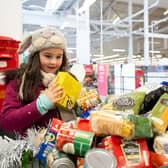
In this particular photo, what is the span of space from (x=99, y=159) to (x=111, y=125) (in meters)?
0.10

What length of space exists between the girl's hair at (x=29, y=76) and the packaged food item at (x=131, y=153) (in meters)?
0.71

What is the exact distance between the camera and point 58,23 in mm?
7652

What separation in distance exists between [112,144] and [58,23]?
765 centimetres

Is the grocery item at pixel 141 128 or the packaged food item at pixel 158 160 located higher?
the grocery item at pixel 141 128

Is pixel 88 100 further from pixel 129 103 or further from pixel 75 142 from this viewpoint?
pixel 75 142

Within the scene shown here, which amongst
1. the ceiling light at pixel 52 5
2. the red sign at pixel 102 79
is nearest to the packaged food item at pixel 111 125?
the red sign at pixel 102 79

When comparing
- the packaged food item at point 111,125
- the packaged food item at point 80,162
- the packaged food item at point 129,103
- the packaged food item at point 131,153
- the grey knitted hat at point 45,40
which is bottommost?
the packaged food item at point 80,162

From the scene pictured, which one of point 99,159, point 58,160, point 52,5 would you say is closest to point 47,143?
→ point 58,160

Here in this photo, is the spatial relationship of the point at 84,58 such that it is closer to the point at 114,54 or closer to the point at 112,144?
the point at 112,144

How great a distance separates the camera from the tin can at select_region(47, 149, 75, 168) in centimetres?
51

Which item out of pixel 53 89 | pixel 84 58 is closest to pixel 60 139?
pixel 53 89

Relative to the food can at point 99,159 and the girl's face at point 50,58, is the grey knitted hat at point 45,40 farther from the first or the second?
the food can at point 99,159

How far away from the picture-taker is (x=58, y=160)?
20.2 inches

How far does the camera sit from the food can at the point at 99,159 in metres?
0.45
